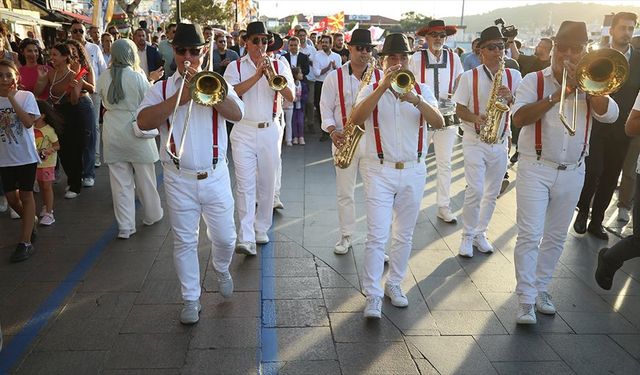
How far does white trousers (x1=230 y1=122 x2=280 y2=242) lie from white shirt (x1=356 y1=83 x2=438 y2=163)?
1558 millimetres

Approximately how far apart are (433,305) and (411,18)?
60.8 m

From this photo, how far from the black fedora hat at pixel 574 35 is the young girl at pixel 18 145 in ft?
16.1

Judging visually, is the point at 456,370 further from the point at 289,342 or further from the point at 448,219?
the point at 448,219

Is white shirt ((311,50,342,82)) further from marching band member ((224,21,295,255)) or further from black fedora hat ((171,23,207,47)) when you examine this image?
black fedora hat ((171,23,207,47))

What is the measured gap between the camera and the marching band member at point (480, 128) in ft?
17.9

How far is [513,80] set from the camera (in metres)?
5.52

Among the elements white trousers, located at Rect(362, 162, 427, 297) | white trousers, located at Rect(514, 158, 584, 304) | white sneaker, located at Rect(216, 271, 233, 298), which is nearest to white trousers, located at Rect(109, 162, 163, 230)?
white sneaker, located at Rect(216, 271, 233, 298)

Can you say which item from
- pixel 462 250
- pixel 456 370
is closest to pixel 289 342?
pixel 456 370

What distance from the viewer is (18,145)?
214 inches

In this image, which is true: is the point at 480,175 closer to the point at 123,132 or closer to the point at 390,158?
the point at 390,158

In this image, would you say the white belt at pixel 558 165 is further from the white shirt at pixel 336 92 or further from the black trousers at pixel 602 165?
the black trousers at pixel 602 165

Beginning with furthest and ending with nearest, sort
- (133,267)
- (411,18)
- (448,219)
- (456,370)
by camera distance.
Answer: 1. (411,18)
2. (448,219)
3. (133,267)
4. (456,370)

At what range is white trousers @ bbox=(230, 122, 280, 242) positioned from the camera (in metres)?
5.46

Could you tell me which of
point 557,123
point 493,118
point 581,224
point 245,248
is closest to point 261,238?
point 245,248
